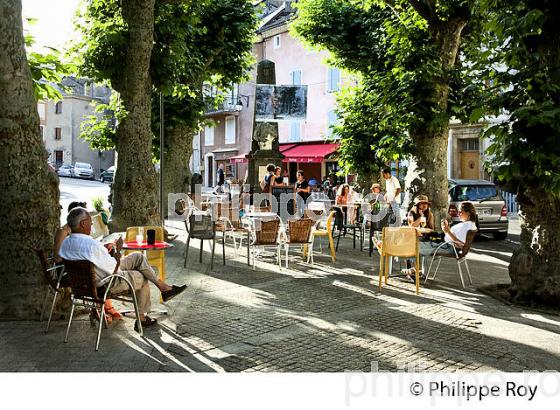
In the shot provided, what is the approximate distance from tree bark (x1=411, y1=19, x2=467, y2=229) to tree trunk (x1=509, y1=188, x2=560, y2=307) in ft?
17.4

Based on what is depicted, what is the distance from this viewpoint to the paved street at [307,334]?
534 cm

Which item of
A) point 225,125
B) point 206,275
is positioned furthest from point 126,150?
point 225,125

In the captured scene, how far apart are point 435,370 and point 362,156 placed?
1309 centimetres

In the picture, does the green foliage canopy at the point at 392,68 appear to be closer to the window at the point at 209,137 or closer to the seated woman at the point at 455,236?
the seated woman at the point at 455,236

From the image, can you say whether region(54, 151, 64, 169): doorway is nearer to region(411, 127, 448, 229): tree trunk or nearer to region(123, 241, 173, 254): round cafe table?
region(411, 127, 448, 229): tree trunk

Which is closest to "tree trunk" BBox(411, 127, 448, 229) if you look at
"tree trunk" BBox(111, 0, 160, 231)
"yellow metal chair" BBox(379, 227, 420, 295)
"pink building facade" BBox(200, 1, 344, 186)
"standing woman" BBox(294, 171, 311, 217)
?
"standing woman" BBox(294, 171, 311, 217)

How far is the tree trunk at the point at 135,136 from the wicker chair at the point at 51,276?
5.06 m

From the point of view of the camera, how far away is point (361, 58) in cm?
1753

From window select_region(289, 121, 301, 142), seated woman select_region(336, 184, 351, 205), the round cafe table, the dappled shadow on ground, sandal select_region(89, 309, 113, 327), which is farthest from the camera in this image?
window select_region(289, 121, 301, 142)

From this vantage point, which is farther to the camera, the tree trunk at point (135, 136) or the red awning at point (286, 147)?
the red awning at point (286, 147)

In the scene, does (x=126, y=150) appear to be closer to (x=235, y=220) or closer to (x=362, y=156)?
(x=235, y=220)

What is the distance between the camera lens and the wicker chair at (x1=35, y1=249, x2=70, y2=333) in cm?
626

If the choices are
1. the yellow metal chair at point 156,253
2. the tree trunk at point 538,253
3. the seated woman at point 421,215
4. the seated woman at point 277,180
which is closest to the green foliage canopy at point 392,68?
the seated woman at point 421,215

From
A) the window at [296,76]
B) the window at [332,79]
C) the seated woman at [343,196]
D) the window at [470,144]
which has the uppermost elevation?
the window at [296,76]
